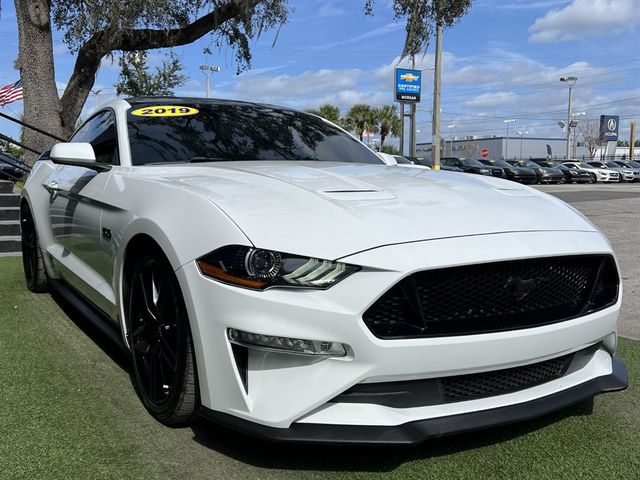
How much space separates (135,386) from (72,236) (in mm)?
1201

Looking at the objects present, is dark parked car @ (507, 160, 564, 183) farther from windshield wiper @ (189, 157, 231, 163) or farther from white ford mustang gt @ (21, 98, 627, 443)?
white ford mustang gt @ (21, 98, 627, 443)

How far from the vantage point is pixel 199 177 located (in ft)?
9.07

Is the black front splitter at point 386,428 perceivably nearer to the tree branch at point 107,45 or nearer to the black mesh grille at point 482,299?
the black mesh grille at point 482,299

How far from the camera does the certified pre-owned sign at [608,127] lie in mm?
74750

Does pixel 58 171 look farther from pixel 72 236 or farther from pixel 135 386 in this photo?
pixel 135 386

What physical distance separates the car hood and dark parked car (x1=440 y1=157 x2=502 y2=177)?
27765 mm

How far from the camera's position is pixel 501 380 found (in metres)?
2.24

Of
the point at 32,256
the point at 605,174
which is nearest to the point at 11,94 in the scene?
the point at 32,256

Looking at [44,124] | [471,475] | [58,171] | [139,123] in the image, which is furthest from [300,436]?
[44,124]

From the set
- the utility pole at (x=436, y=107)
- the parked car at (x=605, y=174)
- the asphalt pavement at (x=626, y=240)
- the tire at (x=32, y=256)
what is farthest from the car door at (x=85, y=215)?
the parked car at (x=605, y=174)

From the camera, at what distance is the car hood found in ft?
6.84

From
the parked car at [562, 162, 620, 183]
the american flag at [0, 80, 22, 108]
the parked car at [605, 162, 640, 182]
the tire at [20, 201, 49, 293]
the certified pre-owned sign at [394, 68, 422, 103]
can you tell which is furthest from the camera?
the parked car at [605, 162, 640, 182]

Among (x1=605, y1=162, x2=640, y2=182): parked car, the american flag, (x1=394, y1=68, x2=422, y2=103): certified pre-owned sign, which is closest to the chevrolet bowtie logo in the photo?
(x1=394, y1=68, x2=422, y2=103): certified pre-owned sign

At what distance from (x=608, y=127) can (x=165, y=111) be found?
269 feet
